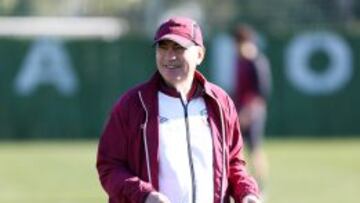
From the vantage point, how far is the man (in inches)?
244

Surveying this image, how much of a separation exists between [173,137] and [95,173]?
11851 mm

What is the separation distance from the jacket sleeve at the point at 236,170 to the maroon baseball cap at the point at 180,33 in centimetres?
40

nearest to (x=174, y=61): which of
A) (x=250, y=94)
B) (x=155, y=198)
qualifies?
(x=155, y=198)

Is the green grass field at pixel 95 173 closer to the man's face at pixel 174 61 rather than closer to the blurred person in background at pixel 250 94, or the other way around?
the blurred person in background at pixel 250 94

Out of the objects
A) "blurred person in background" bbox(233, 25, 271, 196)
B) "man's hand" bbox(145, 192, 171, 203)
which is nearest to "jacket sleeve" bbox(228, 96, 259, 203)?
"man's hand" bbox(145, 192, 171, 203)

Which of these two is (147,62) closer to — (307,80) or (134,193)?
(307,80)

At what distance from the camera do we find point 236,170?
21.1 feet

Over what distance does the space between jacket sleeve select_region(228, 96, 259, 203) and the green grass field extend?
8195mm

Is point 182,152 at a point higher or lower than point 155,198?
higher

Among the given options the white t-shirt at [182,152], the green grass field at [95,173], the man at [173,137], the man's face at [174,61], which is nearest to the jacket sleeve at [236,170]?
the man at [173,137]

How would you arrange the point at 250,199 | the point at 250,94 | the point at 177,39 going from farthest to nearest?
1. the point at 250,94
2. the point at 250,199
3. the point at 177,39

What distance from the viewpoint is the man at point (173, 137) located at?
6195 mm

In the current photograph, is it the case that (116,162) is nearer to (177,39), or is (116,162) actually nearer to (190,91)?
(190,91)

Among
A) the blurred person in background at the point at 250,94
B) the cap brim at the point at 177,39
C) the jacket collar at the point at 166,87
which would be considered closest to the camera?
the cap brim at the point at 177,39
